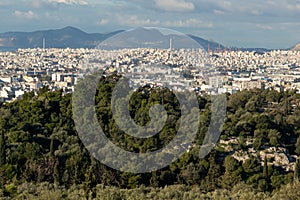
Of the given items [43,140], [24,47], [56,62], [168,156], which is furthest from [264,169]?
[24,47]

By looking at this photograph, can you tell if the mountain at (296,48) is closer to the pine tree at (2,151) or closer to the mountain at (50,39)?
the mountain at (50,39)

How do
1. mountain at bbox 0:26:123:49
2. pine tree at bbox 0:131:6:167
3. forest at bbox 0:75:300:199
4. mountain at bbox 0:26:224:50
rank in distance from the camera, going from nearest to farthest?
forest at bbox 0:75:300:199
pine tree at bbox 0:131:6:167
mountain at bbox 0:26:224:50
mountain at bbox 0:26:123:49

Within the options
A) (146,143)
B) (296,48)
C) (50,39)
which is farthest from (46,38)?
(146,143)

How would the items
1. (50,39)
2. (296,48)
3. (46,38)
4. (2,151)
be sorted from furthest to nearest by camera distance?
(296,48)
(46,38)
(50,39)
(2,151)

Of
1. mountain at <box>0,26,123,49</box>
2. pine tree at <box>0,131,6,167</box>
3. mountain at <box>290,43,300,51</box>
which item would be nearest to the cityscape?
pine tree at <box>0,131,6,167</box>

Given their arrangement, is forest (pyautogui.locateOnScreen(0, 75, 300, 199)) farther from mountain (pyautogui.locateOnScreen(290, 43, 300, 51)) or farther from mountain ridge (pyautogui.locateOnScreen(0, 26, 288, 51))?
mountain (pyautogui.locateOnScreen(290, 43, 300, 51))

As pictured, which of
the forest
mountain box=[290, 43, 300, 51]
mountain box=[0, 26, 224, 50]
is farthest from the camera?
mountain box=[290, 43, 300, 51]

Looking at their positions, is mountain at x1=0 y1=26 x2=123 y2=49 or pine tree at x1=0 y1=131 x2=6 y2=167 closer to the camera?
pine tree at x1=0 y1=131 x2=6 y2=167

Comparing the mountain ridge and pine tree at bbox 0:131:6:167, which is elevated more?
the mountain ridge

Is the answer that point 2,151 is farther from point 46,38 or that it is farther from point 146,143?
point 46,38
